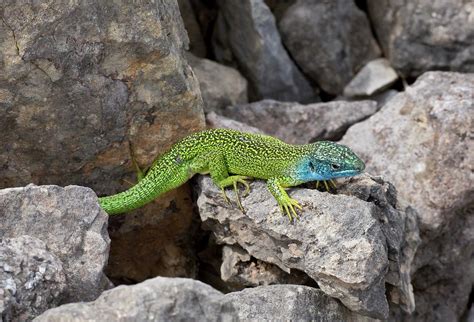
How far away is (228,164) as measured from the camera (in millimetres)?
6059

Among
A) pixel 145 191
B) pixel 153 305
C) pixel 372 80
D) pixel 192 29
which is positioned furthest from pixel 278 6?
pixel 153 305

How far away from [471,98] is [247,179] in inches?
91.5

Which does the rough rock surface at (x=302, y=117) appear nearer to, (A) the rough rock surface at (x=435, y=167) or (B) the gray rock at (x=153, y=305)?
(A) the rough rock surface at (x=435, y=167)

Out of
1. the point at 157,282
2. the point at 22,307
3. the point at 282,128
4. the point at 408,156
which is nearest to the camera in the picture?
the point at 157,282

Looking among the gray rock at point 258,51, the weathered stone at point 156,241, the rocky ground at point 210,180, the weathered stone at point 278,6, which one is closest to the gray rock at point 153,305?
the rocky ground at point 210,180

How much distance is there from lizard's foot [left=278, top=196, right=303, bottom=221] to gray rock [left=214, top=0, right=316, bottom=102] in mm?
2765

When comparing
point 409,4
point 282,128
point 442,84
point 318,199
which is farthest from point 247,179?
point 409,4

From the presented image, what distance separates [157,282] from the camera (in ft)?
12.4

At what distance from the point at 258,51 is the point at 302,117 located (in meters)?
0.95

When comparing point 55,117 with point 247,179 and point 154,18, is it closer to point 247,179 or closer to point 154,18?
point 154,18

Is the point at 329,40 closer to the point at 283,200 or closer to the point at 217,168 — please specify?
the point at 217,168

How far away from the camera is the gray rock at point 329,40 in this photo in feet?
26.5

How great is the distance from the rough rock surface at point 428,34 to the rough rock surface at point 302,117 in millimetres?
788

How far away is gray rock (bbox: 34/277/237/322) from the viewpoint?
3697 mm
